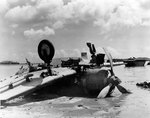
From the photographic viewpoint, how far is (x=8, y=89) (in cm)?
1472

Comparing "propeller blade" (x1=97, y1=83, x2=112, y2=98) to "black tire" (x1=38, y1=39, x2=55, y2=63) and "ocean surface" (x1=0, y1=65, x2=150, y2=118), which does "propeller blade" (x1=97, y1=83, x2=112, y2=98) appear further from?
"black tire" (x1=38, y1=39, x2=55, y2=63)

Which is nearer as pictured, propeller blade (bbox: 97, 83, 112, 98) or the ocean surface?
the ocean surface

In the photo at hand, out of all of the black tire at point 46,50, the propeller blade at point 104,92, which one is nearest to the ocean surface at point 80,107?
the propeller blade at point 104,92

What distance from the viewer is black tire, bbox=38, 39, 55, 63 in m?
15.9

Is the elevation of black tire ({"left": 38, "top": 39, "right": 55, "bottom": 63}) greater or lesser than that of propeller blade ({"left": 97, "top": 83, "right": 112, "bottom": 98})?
greater

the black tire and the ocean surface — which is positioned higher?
the black tire

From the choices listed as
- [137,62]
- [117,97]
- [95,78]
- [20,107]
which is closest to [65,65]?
[95,78]

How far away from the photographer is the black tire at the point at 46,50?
15945 millimetres

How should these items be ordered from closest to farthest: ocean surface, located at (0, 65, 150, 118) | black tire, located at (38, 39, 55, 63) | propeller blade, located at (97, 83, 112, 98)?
ocean surface, located at (0, 65, 150, 118) → propeller blade, located at (97, 83, 112, 98) → black tire, located at (38, 39, 55, 63)

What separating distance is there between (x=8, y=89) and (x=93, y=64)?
246 inches

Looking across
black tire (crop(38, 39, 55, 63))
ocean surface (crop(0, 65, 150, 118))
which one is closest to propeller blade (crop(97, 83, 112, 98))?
ocean surface (crop(0, 65, 150, 118))

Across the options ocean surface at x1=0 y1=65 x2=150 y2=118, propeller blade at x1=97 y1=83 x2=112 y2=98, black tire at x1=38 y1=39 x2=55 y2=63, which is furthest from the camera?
black tire at x1=38 y1=39 x2=55 y2=63

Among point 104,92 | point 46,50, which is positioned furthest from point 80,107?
point 46,50

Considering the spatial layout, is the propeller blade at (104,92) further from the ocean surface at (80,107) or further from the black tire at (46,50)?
the black tire at (46,50)
